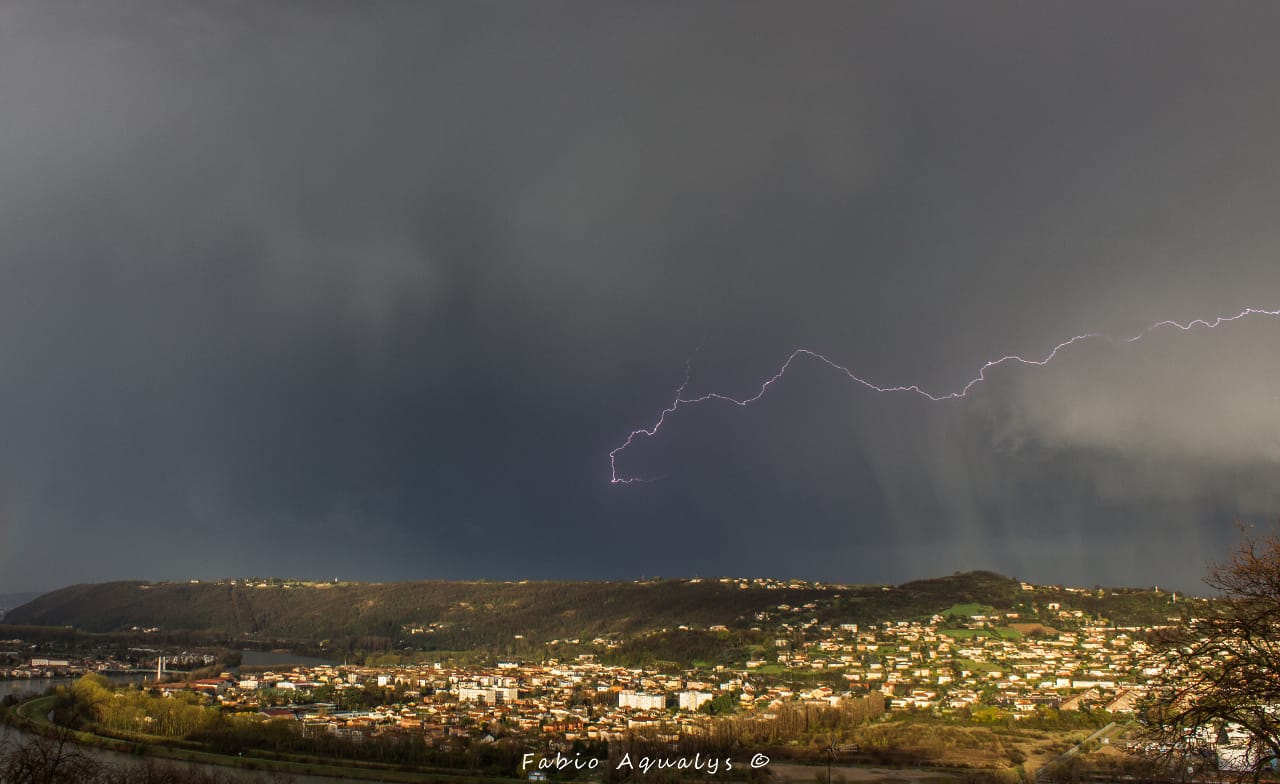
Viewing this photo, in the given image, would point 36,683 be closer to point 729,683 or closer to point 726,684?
point 726,684

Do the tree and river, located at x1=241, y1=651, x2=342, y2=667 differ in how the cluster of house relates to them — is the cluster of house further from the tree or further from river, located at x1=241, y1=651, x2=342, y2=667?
the tree

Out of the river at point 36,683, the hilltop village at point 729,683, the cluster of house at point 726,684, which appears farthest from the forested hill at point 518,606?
the river at point 36,683

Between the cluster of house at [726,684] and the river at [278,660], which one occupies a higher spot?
the cluster of house at [726,684]

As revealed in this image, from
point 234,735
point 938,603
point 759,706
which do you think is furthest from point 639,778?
point 938,603

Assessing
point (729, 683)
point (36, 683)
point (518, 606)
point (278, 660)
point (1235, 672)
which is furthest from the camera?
point (518, 606)

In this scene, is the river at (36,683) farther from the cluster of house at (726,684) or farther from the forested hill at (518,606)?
the forested hill at (518,606)

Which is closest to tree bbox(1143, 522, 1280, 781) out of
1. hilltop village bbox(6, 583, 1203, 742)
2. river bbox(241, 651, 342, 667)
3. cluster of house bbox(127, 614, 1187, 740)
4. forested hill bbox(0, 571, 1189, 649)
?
hilltop village bbox(6, 583, 1203, 742)

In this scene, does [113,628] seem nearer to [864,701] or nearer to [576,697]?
[576,697]

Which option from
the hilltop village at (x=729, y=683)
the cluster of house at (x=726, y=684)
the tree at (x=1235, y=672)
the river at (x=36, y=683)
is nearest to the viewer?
the tree at (x=1235, y=672)

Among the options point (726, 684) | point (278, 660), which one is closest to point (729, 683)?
point (726, 684)

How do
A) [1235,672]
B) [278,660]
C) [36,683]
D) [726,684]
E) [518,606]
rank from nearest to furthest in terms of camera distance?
1. [1235,672]
2. [726,684]
3. [36,683]
4. [278,660]
5. [518,606]
